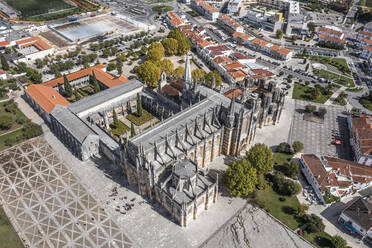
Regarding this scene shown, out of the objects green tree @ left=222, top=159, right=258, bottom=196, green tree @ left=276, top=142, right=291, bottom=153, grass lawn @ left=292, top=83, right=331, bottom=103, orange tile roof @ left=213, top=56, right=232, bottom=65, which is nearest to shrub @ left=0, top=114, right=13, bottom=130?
green tree @ left=222, top=159, right=258, bottom=196

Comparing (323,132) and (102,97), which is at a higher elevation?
(102,97)

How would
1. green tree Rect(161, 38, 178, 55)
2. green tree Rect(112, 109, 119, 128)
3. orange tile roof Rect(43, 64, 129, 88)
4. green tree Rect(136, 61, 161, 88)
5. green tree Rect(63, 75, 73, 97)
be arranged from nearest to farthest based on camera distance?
1. green tree Rect(112, 109, 119, 128)
2. green tree Rect(63, 75, 73, 97)
3. orange tile roof Rect(43, 64, 129, 88)
4. green tree Rect(136, 61, 161, 88)
5. green tree Rect(161, 38, 178, 55)

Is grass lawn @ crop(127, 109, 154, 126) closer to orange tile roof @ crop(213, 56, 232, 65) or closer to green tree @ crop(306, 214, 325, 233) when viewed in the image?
orange tile roof @ crop(213, 56, 232, 65)

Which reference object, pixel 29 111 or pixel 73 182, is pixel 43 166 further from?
pixel 29 111

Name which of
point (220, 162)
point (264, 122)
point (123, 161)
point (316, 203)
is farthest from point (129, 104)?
point (316, 203)

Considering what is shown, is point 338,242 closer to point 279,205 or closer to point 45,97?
point 279,205

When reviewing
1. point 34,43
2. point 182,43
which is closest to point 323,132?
point 182,43

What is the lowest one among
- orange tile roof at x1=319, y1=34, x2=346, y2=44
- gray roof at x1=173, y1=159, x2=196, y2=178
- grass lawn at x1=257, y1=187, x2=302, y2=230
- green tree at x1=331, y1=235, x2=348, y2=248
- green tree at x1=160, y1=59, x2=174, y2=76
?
grass lawn at x1=257, y1=187, x2=302, y2=230
